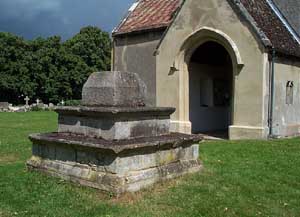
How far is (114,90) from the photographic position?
26.0 feet

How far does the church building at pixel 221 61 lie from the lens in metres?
15.3

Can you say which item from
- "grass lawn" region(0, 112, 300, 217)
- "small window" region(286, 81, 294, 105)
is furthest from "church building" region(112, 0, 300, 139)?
"grass lawn" region(0, 112, 300, 217)

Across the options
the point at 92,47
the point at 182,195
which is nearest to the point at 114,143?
the point at 182,195

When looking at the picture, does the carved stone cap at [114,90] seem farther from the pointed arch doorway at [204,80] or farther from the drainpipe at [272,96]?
the drainpipe at [272,96]

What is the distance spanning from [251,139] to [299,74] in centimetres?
458

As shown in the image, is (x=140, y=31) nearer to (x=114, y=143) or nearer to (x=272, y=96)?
(x=272, y=96)

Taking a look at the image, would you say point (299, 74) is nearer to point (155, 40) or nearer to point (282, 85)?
point (282, 85)

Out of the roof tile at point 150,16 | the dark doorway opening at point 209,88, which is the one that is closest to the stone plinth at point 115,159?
the dark doorway opening at point 209,88

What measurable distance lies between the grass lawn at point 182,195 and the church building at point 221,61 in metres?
5.86

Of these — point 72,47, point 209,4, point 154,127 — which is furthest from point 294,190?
point 72,47

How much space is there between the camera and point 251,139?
1502cm

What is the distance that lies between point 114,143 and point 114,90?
1.15 m

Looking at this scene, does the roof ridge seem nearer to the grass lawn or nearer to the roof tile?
the roof tile

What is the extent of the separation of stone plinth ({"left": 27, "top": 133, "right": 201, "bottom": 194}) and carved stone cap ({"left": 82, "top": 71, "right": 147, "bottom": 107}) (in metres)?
0.77
